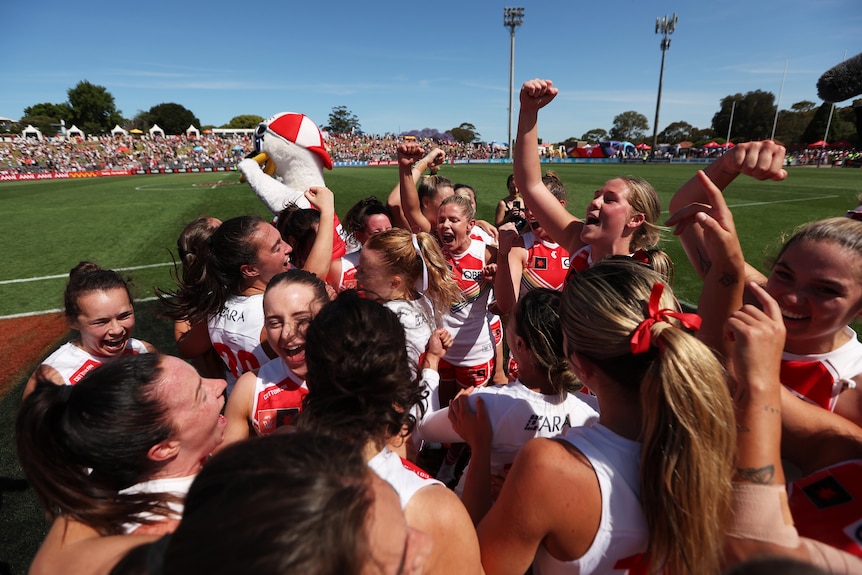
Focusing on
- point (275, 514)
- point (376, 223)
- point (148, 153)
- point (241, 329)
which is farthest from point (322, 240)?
point (148, 153)

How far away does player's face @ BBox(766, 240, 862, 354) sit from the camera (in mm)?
1613

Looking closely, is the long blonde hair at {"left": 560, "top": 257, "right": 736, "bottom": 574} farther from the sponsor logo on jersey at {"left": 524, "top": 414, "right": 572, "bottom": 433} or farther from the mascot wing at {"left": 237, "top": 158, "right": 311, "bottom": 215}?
the mascot wing at {"left": 237, "top": 158, "right": 311, "bottom": 215}

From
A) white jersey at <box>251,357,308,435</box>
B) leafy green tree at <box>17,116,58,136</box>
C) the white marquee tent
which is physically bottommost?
white jersey at <box>251,357,308,435</box>

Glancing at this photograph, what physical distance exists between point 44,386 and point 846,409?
289 cm

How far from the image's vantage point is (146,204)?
16422 mm

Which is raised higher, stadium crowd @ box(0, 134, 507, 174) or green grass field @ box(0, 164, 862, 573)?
stadium crowd @ box(0, 134, 507, 174)

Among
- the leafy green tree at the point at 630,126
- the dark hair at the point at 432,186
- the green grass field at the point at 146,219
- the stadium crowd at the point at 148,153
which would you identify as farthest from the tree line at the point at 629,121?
the dark hair at the point at 432,186

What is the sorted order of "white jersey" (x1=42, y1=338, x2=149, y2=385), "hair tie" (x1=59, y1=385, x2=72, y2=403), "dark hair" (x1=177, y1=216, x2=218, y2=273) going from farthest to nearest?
"dark hair" (x1=177, y1=216, x2=218, y2=273) < "white jersey" (x1=42, y1=338, x2=149, y2=385) < "hair tie" (x1=59, y1=385, x2=72, y2=403)

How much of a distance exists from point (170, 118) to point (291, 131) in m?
99.5

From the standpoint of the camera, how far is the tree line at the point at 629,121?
52.1 m

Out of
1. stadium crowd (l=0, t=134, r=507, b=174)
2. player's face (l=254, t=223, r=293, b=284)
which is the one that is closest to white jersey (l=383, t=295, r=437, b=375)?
player's face (l=254, t=223, r=293, b=284)

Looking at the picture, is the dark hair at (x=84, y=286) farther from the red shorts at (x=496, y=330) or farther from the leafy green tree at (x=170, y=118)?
the leafy green tree at (x=170, y=118)

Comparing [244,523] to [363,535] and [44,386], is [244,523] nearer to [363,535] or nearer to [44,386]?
[363,535]

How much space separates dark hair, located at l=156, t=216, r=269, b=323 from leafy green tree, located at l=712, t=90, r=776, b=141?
73.6 metres
